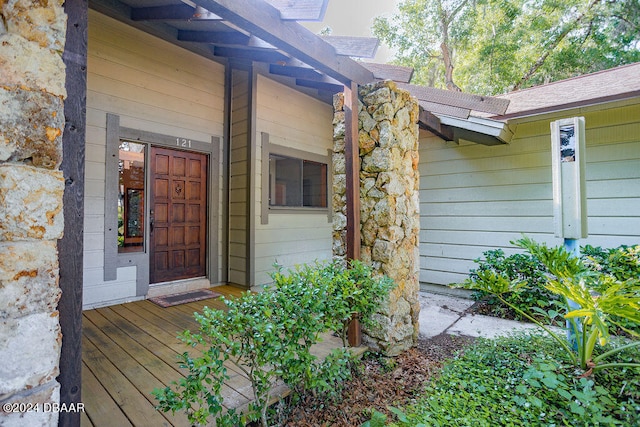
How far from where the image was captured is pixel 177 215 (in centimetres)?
444

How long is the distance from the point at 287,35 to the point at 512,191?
12.4 feet

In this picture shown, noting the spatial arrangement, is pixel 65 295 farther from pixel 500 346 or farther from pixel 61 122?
pixel 500 346

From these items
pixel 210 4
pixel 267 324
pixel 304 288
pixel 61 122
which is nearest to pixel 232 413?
pixel 267 324

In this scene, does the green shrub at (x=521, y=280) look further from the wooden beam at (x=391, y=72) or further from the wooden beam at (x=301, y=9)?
the wooden beam at (x=301, y=9)

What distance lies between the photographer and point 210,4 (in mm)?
1673

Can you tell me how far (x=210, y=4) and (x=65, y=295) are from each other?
164 centimetres

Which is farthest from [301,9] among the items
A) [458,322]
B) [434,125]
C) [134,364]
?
[458,322]

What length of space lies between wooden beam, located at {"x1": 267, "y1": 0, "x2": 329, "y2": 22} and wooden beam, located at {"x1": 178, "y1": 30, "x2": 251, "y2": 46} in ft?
4.83

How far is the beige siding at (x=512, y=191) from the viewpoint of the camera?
11.5 feet

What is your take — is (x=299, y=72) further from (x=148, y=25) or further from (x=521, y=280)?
(x=521, y=280)

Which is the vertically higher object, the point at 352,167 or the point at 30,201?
the point at 352,167

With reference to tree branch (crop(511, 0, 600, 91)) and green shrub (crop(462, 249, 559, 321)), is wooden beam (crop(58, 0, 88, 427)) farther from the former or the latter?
tree branch (crop(511, 0, 600, 91))

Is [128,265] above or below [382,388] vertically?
above

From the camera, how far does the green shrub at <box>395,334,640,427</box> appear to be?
175cm
